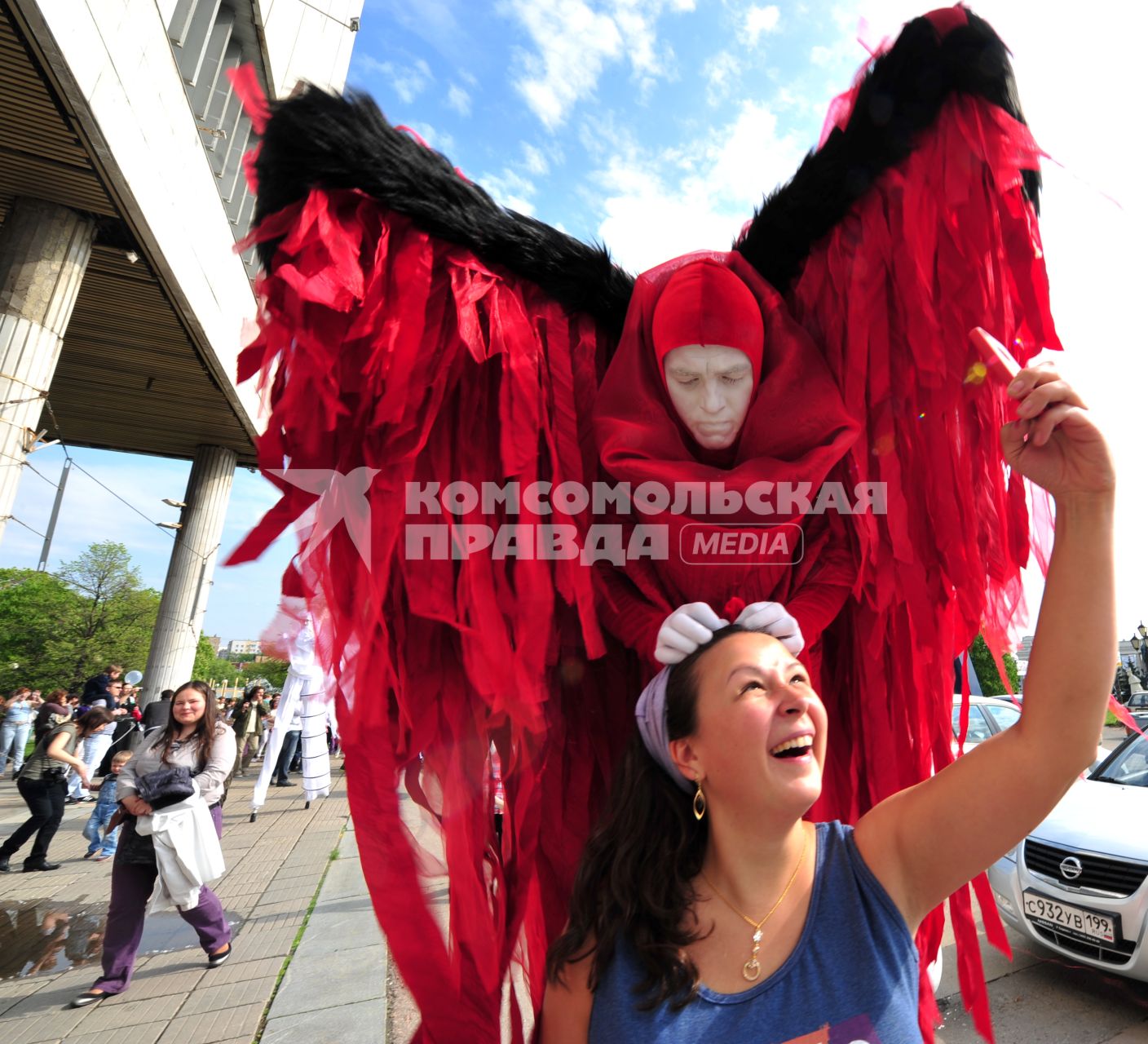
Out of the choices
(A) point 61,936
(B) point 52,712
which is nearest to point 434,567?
(A) point 61,936

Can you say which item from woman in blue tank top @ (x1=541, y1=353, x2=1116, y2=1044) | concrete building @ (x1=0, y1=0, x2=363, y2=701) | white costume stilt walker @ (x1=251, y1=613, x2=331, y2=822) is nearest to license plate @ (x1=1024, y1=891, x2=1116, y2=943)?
woman in blue tank top @ (x1=541, y1=353, x2=1116, y2=1044)

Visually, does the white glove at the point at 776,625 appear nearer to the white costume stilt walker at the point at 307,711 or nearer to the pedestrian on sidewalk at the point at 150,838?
the white costume stilt walker at the point at 307,711

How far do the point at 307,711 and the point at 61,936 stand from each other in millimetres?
3631

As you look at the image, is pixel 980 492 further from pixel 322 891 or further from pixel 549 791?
pixel 322 891

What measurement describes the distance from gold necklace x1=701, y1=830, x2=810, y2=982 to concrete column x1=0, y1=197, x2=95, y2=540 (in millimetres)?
6446

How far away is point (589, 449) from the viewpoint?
1.33 metres

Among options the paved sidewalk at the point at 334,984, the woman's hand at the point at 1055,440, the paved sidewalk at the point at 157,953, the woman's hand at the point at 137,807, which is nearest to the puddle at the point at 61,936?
the paved sidewalk at the point at 157,953

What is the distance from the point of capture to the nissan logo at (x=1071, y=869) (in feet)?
10.5

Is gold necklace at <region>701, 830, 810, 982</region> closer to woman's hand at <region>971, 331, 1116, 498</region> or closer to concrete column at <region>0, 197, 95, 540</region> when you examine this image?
woman's hand at <region>971, 331, 1116, 498</region>

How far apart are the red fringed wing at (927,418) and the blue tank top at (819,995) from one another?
16.9 inches

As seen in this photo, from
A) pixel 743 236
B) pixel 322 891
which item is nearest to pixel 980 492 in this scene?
pixel 743 236

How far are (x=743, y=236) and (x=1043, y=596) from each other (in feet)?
2.74

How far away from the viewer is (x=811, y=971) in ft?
2.99

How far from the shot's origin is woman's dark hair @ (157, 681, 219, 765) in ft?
12.0
